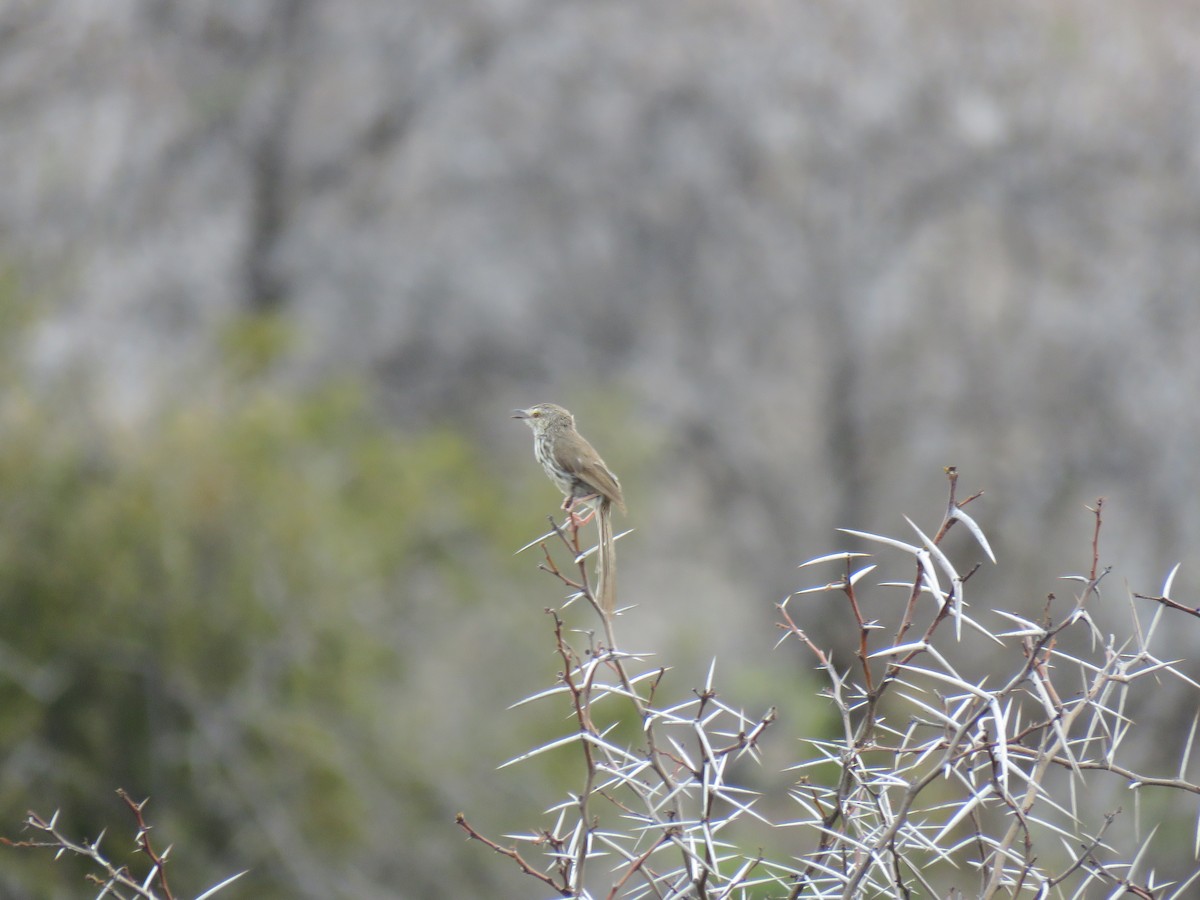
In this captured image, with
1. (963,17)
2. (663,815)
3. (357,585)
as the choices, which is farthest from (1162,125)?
(663,815)

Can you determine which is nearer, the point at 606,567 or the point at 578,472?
the point at 606,567

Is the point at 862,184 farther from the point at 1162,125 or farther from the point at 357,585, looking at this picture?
the point at 357,585

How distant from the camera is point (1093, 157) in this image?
1630cm

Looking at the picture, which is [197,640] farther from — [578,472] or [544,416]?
[578,472]

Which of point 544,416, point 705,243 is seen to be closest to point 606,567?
point 544,416

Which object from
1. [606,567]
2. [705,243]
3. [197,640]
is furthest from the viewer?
[705,243]

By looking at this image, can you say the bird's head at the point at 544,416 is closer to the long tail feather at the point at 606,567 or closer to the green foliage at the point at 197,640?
the long tail feather at the point at 606,567

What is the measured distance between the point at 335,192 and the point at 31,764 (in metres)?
8.71

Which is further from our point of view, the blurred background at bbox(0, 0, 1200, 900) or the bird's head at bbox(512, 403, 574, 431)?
the blurred background at bbox(0, 0, 1200, 900)

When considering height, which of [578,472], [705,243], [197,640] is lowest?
[578,472]

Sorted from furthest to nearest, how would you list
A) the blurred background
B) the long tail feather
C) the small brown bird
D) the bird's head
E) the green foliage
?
the blurred background → the green foliage → the bird's head → the small brown bird → the long tail feather

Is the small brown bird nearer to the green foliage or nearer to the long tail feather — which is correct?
the long tail feather

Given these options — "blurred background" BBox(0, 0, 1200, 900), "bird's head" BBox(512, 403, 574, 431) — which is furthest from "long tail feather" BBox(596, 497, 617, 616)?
"blurred background" BBox(0, 0, 1200, 900)

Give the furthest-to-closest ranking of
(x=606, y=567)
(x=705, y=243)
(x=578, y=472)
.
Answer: (x=705, y=243) < (x=578, y=472) < (x=606, y=567)
